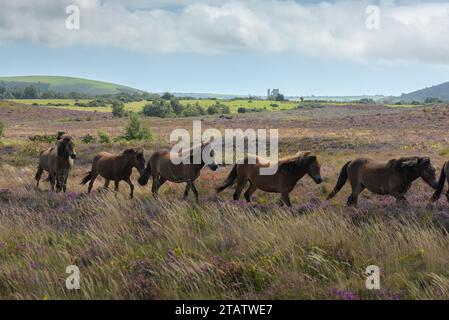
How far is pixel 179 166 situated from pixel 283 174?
3.53 metres

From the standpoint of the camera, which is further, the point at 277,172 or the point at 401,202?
the point at 277,172

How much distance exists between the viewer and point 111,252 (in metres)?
6.52

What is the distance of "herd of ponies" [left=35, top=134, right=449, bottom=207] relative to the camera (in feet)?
38.2

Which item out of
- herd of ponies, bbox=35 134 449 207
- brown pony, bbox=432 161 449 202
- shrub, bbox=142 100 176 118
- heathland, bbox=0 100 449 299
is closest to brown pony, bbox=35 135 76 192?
herd of ponies, bbox=35 134 449 207

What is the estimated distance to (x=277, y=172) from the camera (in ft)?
40.7

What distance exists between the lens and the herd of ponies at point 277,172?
11633mm

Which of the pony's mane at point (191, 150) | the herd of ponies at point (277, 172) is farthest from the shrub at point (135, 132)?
the pony's mane at point (191, 150)

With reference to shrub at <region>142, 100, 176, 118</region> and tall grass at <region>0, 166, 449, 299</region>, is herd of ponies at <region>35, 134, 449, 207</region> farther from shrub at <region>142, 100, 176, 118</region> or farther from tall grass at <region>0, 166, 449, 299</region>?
shrub at <region>142, 100, 176, 118</region>

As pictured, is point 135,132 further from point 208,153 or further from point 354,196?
point 354,196

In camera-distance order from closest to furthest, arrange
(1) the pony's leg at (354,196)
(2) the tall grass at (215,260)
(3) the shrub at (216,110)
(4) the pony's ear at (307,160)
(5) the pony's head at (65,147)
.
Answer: (2) the tall grass at (215,260) < (4) the pony's ear at (307,160) < (1) the pony's leg at (354,196) < (5) the pony's head at (65,147) < (3) the shrub at (216,110)

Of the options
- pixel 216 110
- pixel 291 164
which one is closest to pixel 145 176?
pixel 291 164

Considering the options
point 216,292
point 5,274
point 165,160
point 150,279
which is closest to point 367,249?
point 216,292

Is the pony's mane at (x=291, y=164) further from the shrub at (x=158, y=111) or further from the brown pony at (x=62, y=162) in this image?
the shrub at (x=158, y=111)

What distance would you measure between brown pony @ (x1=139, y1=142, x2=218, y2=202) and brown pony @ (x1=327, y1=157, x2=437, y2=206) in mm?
4033
